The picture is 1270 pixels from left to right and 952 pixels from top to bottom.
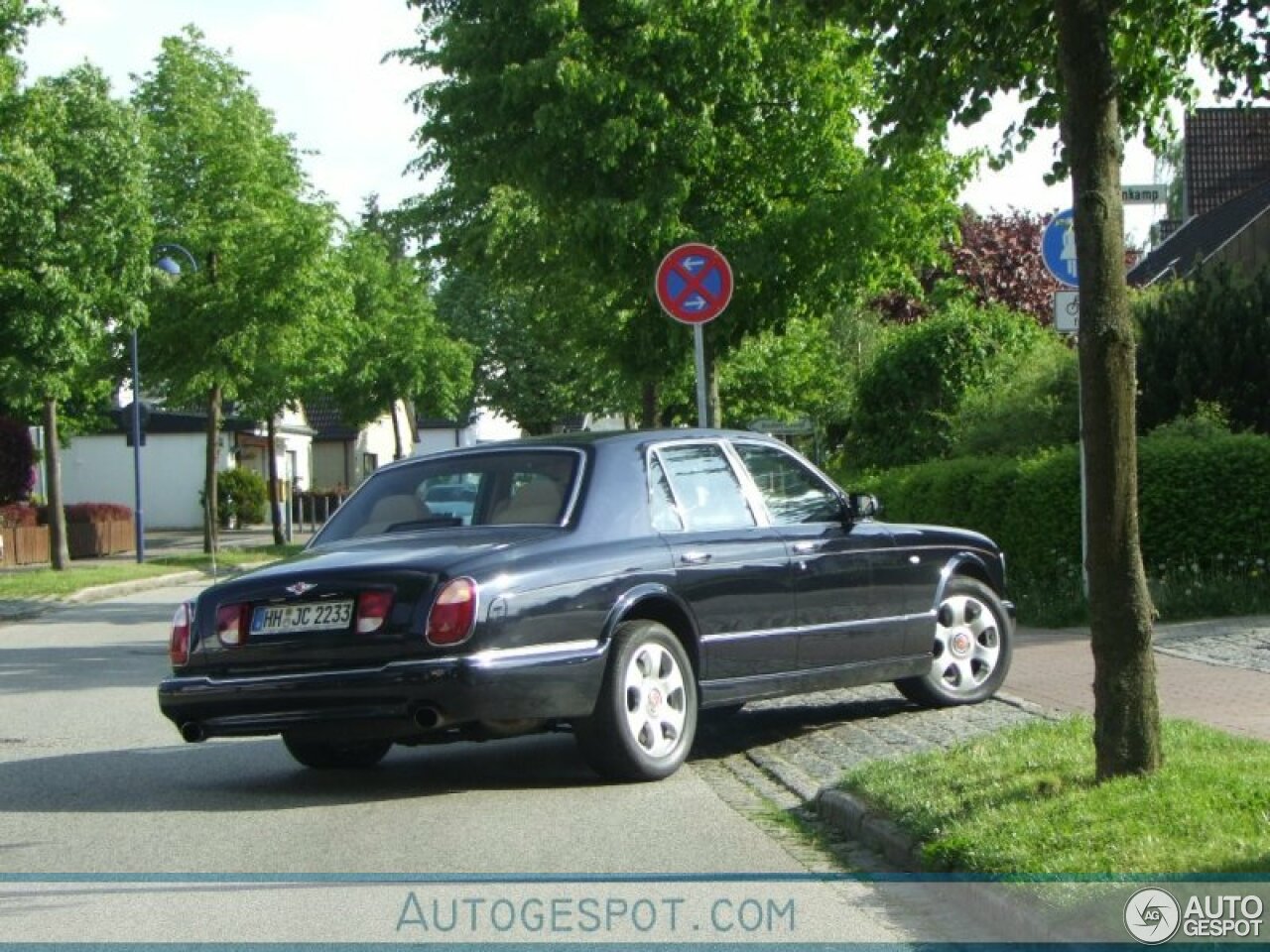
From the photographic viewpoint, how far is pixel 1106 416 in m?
7.35

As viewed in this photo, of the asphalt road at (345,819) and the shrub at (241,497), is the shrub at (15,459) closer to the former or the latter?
the shrub at (241,497)

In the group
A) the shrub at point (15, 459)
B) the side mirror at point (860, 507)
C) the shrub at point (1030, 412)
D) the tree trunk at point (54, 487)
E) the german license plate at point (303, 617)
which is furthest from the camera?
the shrub at point (15, 459)

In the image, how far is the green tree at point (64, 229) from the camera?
2881cm

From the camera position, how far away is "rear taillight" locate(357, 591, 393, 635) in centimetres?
859

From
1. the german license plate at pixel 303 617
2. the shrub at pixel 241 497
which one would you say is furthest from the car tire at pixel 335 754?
the shrub at pixel 241 497

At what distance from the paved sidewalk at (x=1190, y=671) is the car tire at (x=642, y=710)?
230 cm

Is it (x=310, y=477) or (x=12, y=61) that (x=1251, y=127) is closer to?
(x=12, y=61)

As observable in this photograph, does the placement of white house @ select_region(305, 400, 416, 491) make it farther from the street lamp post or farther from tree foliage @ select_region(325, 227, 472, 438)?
the street lamp post

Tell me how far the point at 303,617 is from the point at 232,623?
1.33ft

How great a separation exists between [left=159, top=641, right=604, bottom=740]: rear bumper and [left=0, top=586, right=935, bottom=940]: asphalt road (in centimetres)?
38

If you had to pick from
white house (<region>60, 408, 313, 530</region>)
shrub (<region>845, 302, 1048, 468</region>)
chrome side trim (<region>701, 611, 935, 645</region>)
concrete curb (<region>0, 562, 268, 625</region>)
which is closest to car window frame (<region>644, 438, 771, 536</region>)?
chrome side trim (<region>701, 611, 935, 645</region>)

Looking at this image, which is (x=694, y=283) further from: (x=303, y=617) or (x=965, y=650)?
(x=303, y=617)

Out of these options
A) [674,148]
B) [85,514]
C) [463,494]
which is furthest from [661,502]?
[85,514]

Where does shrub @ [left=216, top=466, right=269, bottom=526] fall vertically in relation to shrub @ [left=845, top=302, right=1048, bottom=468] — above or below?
below
